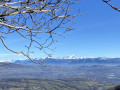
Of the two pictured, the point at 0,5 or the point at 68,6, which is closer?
the point at 0,5

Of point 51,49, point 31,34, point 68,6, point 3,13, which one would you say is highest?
point 68,6

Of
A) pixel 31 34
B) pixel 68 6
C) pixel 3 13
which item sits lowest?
pixel 31 34

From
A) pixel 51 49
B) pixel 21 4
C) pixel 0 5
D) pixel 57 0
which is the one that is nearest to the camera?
pixel 0 5

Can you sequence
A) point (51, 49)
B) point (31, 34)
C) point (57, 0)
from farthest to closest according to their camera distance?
point (51, 49) < point (31, 34) < point (57, 0)

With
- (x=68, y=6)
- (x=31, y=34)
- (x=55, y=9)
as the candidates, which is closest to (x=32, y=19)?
(x=31, y=34)

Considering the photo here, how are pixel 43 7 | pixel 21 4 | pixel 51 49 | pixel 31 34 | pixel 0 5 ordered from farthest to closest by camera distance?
pixel 51 49
pixel 31 34
pixel 43 7
pixel 21 4
pixel 0 5

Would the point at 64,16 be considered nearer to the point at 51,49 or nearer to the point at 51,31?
the point at 51,31

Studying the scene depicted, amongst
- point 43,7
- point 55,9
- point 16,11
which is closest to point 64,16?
point 55,9

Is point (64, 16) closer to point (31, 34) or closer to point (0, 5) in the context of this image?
point (31, 34)

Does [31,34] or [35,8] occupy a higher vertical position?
[35,8]
